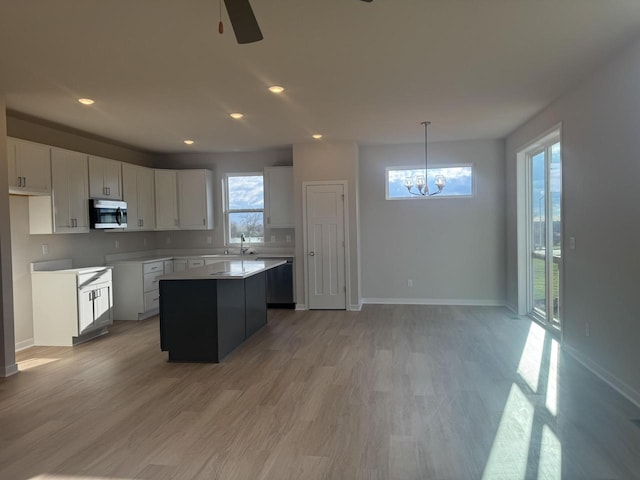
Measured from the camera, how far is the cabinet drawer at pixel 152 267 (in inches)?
258

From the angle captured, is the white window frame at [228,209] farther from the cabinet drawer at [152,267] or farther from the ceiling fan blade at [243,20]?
the ceiling fan blade at [243,20]

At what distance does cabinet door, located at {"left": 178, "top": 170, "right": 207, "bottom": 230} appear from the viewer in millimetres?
7547

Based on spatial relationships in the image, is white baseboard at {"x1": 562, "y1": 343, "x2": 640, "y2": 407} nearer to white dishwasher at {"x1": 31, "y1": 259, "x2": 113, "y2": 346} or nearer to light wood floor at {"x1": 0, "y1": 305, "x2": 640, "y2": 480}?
light wood floor at {"x1": 0, "y1": 305, "x2": 640, "y2": 480}

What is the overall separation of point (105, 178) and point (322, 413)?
473 centimetres

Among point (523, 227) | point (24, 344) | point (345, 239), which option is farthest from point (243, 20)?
point (523, 227)

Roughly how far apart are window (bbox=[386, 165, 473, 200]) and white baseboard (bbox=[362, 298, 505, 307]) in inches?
66.3

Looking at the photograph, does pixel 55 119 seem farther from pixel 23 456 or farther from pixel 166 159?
pixel 23 456

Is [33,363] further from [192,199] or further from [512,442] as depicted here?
[512,442]

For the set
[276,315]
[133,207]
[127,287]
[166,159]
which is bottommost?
[276,315]

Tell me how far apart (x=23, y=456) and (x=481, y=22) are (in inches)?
153

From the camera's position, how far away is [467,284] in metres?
7.20

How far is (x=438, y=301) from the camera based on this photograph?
287 inches

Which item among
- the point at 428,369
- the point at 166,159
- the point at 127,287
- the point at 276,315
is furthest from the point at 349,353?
the point at 166,159

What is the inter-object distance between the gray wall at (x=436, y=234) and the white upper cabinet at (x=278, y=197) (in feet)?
3.94
